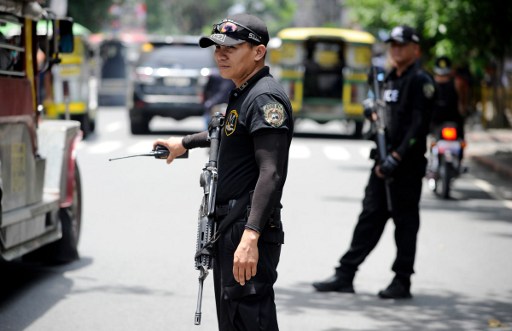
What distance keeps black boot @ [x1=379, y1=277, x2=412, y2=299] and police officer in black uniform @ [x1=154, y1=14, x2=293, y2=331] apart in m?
3.61

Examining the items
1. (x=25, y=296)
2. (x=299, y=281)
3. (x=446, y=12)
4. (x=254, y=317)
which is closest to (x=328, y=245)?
(x=299, y=281)

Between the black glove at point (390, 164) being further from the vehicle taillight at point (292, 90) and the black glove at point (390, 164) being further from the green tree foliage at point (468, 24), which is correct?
the vehicle taillight at point (292, 90)

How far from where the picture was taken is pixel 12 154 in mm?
8242

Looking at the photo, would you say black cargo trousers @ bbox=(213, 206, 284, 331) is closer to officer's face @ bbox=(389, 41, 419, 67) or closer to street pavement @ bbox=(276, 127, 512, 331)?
street pavement @ bbox=(276, 127, 512, 331)

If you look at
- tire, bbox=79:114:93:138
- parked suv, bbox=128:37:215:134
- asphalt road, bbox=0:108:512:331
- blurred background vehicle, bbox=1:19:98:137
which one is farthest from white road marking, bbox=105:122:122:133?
asphalt road, bbox=0:108:512:331

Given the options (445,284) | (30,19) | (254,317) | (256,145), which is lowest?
(445,284)

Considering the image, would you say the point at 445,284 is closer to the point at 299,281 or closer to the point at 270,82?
the point at 299,281

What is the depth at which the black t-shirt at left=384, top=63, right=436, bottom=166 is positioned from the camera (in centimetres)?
855

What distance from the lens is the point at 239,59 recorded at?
200 inches

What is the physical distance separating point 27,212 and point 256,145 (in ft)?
12.5

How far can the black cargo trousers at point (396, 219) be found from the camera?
8.65 meters

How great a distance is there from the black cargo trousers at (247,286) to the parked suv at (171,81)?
811 inches

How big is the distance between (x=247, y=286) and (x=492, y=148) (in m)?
20.1

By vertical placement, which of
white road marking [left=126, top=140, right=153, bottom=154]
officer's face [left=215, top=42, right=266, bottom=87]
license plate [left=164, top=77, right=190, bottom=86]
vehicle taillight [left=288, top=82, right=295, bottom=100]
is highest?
officer's face [left=215, top=42, right=266, bottom=87]
